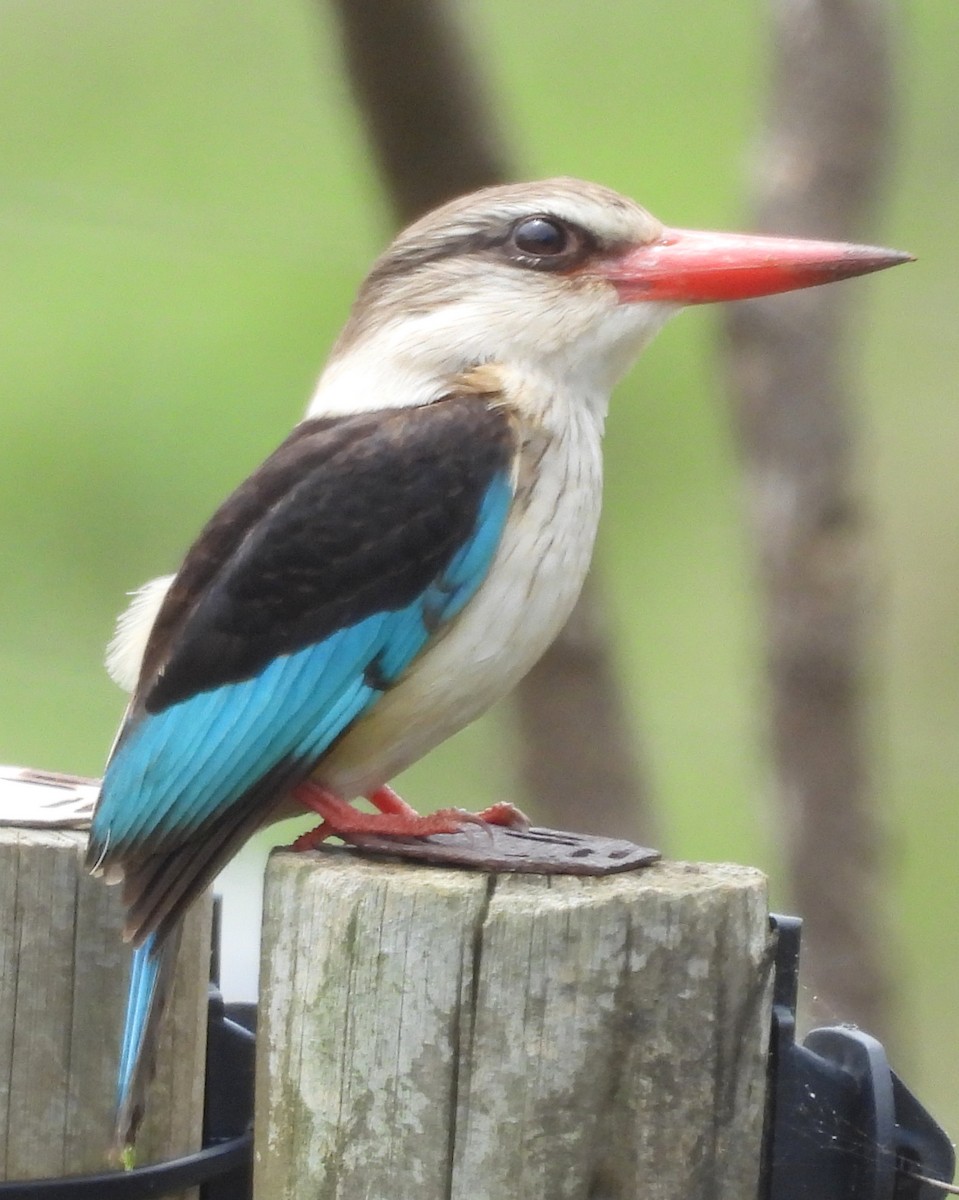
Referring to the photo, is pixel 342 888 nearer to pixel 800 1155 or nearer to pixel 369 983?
pixel 369 983

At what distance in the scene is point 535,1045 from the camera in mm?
1788

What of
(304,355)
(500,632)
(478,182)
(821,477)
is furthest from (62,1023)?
(304,355)

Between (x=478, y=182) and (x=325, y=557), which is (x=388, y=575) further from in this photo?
(x=478, y=182)

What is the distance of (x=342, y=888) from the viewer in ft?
6.19

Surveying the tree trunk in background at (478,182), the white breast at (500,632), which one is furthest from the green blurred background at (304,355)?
the white breast at (500,632)

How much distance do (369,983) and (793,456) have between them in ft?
8.55

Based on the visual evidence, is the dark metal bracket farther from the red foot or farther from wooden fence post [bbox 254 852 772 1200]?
the red foot

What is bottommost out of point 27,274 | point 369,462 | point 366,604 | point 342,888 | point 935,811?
Answer: point 935,811

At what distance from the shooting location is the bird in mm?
2398

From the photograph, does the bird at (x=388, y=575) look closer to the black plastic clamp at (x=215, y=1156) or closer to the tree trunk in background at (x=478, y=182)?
the black plastic clamp at (x=215, y=1156)

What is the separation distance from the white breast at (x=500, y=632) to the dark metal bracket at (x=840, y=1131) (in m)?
0.74

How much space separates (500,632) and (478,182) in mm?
1432

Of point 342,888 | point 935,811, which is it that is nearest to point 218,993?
point 342,888

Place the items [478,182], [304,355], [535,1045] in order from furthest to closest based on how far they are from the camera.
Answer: [304,355]
[478,182]
[535,1045]
